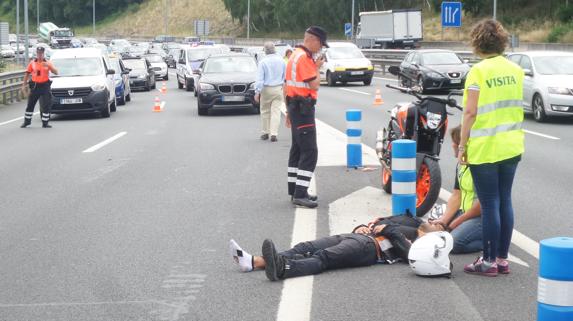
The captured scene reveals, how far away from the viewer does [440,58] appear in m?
33.7

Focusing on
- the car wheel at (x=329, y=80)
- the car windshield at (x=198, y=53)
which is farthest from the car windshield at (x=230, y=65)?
the car wheel at (x=329, y=80)

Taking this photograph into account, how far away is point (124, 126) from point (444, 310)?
1687cm

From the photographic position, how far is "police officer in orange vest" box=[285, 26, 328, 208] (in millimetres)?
9945

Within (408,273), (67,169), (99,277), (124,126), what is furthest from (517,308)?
(124,126)

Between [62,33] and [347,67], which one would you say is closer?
[347,67]

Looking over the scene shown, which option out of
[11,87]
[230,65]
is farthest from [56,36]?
[230,65]

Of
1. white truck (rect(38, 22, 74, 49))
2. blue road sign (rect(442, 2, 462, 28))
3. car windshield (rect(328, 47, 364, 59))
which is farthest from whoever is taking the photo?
white truck (rect(38, 22, 74, 49))

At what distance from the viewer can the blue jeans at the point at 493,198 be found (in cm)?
673

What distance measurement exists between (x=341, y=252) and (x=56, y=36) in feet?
318

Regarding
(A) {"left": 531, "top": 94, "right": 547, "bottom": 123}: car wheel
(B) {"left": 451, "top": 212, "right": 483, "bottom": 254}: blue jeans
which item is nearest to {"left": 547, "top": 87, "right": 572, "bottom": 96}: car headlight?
(A) {"left": 531, "top": 94, "right": 547, "bottom": 123}: car wheel

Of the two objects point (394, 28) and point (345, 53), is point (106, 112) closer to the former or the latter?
point (345, 53)

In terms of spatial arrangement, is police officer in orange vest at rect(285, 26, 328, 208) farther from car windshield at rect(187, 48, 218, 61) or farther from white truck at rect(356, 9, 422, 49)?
white truck at rect(356, 9, 422, 49)

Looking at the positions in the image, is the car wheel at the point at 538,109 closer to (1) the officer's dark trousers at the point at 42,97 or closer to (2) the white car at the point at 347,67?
(1) the officer's dark trousers at the point at 42,97

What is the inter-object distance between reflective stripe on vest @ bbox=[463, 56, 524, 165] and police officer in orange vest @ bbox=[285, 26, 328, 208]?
11.1 ft
